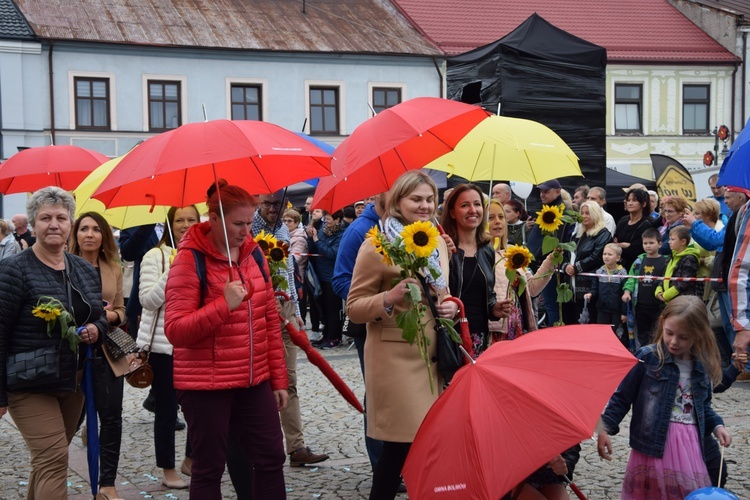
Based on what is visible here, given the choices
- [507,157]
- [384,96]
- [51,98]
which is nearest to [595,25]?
[384,96]

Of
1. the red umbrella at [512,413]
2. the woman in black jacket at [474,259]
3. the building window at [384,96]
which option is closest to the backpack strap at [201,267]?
the red umbrella at [512,413]

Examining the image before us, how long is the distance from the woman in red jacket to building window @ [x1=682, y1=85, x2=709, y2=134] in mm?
34500

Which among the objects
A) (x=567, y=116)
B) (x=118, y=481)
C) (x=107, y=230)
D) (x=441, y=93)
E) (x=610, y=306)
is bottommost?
(x=118, y=481)

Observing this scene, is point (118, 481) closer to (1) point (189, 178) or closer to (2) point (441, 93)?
(1) point (189, 178)

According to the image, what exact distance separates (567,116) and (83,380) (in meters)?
9.17

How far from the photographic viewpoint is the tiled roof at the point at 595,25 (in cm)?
3647

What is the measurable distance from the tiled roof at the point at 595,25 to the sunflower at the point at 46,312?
30.9 m

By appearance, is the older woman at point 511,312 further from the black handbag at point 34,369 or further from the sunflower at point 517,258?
the black handbag at point 34,369

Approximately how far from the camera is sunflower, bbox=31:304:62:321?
5.17 m

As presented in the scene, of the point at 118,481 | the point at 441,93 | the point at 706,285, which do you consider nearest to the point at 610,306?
the point at 706,285

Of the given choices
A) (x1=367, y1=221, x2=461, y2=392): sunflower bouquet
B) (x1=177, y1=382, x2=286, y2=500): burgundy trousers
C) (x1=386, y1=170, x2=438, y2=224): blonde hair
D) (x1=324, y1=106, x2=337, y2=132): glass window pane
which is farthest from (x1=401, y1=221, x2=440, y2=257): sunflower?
(x1=324, y1=106, x2=337, y2=132): glass window pane

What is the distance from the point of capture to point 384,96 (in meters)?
34.5

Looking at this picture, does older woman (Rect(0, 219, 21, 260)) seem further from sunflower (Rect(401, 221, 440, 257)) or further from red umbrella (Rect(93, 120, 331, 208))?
sunflower (Rect(401, 221, 440, 257))

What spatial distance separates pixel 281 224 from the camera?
7.66 metres
